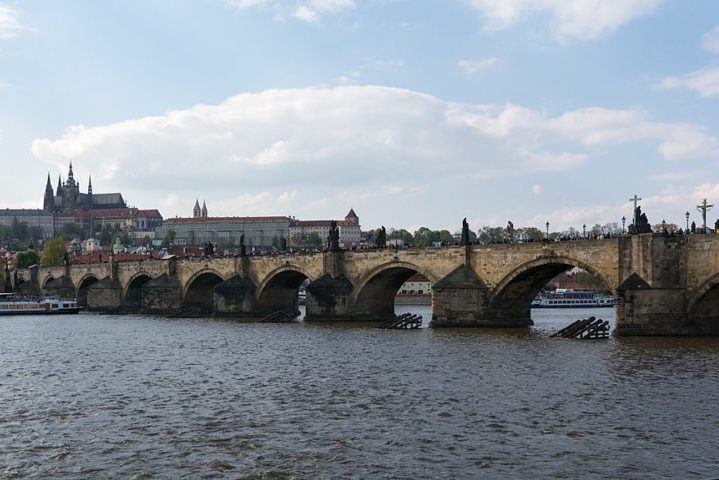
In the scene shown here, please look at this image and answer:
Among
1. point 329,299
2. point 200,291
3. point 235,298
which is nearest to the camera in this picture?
point 329,299

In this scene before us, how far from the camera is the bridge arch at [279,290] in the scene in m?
70.5

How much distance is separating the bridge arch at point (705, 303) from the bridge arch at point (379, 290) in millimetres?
19998

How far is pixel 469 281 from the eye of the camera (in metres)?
51.1

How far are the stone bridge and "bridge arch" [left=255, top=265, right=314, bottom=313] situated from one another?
0.10 meters

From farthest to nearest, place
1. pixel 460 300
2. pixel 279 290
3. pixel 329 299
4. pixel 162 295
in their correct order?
1. pixel 162 295
2. pixel 279 290
3. pixel 329 299
4. pixel 460 300

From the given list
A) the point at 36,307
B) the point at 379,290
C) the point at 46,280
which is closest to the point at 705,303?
the point at 379,290

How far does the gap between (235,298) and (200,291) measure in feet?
46.7

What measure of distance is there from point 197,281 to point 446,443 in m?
66.6

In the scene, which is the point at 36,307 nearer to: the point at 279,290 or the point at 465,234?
the point at 279,290

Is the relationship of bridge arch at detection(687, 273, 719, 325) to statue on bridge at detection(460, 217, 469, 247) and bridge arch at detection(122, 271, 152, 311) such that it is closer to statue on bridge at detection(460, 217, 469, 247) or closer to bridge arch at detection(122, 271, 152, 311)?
statue on bridge at detection(460, 217, 469, 247)

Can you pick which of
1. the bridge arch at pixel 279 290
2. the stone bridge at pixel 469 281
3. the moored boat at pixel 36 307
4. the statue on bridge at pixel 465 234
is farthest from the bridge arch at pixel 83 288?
the statue on bridge at pixel 465 234

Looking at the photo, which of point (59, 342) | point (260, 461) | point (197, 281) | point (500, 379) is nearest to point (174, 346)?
point (59, 342)

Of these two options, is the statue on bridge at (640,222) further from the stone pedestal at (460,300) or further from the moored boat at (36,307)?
the moored boat at (36,307)

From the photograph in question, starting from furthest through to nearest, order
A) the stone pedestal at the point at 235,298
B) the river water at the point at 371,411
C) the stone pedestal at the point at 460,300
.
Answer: the stone pedestal at the point at 235,298
the stone pedestal at the point at 460,300
the river water at the point at 371,411
